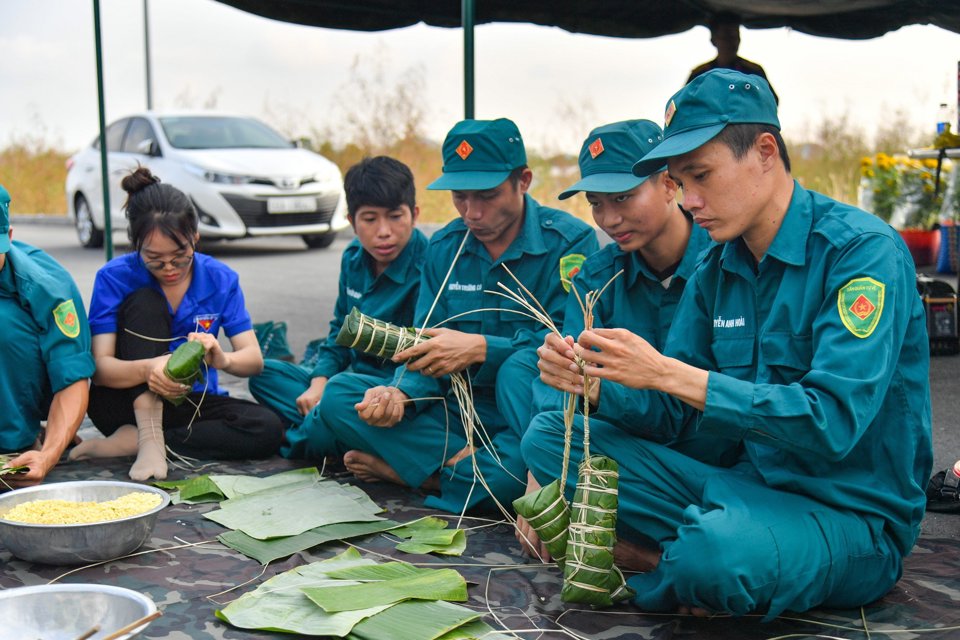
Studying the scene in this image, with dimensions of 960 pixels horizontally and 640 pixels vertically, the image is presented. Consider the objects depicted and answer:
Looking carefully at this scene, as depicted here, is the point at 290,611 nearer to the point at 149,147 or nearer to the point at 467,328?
the point at 467,328

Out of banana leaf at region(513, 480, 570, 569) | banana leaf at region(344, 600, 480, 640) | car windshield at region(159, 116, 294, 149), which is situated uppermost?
car windshield at region(159, 116, 294, 149)

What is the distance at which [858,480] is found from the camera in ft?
7.52

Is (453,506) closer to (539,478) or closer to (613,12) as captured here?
(539,478)

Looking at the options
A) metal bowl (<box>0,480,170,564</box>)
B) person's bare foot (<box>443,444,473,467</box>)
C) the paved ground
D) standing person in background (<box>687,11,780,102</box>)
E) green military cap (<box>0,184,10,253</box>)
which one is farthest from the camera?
standing person in background (<box>687,11,780,102</box>)

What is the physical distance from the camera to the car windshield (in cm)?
Result: 1048

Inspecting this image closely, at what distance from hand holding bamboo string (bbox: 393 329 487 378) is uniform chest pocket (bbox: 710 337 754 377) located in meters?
0.99

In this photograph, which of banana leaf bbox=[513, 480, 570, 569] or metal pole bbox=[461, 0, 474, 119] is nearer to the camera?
banana leaf bbox=[513, 480, 570, 569]

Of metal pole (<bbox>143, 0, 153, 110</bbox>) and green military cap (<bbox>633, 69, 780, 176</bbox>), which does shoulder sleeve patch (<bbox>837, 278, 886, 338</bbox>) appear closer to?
green military cap (<bbox>633, 69, 780, 176</bbox>)

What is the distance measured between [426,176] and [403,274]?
29.2ft

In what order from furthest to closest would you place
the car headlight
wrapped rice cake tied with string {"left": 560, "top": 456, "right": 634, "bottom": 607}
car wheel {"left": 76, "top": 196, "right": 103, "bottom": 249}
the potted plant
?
car wheel {"left": 76, "top": 196, "right": 103, "bottom": 249}
the car headlight
the potted plant
wrapped rice cake tied with string {"left": 560, "top": 456, "right": 634, "bottom": 607}

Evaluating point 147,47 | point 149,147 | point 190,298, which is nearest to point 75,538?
point 190,298

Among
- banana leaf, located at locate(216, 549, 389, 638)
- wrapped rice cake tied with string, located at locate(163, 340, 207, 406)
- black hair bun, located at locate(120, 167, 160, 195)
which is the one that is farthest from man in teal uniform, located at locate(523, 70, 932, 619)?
black hair bun, located at locate(120, 167, 160, 195)

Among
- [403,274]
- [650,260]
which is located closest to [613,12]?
[403,274]

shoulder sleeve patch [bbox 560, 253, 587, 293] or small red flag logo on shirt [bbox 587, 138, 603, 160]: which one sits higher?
small red flag logo on shirt [bbox 587, 138, 603, 160]
